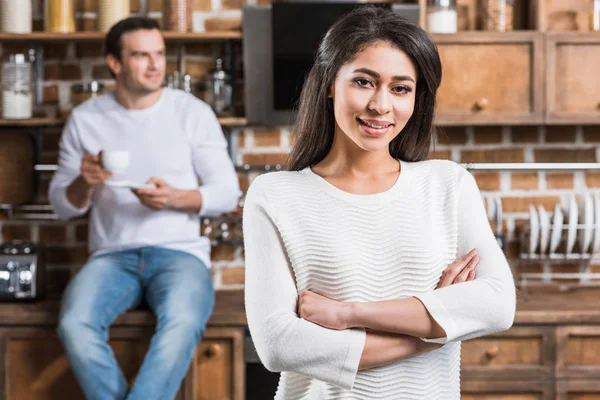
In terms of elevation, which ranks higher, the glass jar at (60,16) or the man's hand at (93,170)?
the glass jar at (60,16)

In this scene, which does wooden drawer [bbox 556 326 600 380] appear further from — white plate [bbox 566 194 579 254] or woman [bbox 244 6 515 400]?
woman [bbox 244 6 515 400]

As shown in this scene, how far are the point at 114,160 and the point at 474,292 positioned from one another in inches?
62.7

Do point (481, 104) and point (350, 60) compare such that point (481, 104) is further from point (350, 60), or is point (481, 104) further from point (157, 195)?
point (350, 60)

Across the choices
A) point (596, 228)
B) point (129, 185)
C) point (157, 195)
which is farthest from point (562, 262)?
point (129, 185)

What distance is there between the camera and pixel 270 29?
3.19 m

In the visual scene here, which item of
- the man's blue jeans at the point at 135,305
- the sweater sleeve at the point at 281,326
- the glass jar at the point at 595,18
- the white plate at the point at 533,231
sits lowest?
the man's blue jeans at the point at 135,305

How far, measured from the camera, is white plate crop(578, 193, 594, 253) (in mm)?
3051

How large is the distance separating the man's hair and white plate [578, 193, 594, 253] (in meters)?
1.57

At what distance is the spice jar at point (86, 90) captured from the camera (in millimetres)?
3191

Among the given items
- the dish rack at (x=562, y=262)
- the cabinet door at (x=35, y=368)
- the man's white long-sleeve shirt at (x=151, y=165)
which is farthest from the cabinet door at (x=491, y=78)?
the cabinet door at (x=35, y=368)

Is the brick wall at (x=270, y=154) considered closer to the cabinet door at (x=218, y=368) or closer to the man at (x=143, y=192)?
the man at (x=143, y=192)

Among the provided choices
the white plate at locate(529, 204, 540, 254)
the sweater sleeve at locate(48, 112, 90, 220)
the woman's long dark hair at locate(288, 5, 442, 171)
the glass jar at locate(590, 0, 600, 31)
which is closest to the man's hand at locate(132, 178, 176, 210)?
the sweater sleeve at locate(48, 112, 90, 220)

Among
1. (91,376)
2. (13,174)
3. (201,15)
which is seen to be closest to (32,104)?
(13,174)

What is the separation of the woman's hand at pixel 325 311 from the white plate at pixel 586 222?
6.29ft
